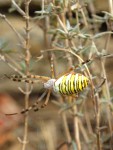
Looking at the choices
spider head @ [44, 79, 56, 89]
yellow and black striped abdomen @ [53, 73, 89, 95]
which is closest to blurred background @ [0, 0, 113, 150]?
spider head @ [44, 79, 56, 89]

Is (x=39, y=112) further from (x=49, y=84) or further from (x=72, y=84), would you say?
(x=72, y=84)

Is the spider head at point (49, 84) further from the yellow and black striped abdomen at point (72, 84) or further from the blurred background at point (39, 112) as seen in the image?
the blurred background at point (39, 112)

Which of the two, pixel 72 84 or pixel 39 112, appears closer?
pixel 72 84

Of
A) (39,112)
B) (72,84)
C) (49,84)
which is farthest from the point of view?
(39,112)

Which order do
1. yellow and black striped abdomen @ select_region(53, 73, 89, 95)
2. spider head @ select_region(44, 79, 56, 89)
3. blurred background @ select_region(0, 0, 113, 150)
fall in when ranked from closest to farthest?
yellow and black striped abdomen @ select_region(53, 73, 89, 95) < spider head @ select_region(44, 79, 56, 89) < blurred background @ select_region(0, 0, 113, 150)

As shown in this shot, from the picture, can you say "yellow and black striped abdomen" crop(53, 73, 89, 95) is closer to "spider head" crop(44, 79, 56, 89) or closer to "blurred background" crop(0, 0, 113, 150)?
"spider head" crop(44, 79, 56, 89)

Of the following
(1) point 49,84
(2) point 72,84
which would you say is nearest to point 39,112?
(1) point 49,84

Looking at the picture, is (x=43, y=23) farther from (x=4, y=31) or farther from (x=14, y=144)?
(x=4, y=31)

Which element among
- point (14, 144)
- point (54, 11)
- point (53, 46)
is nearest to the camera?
point (54, 11)

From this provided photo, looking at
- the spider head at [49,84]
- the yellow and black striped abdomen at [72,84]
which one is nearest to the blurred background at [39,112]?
the spider head at [49,84]

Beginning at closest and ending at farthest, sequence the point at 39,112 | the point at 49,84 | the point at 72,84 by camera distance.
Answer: the point at 72,84 < the point at 49,84 < the point at 39,112

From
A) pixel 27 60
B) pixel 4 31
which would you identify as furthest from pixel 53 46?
pixel 4 31
